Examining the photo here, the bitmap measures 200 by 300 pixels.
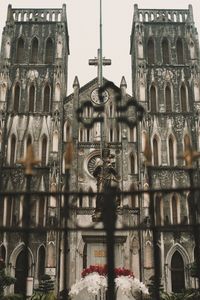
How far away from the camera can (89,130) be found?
24.0 metres

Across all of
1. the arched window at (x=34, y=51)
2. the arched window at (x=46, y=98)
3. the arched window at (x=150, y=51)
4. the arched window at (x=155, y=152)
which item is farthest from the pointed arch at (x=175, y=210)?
the arched window at (x=34, y=51)

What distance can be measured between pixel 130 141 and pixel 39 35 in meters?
8.90

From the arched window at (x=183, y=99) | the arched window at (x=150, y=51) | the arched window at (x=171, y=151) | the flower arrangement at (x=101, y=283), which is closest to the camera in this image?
the flower arrangement at (x=101, y=283)

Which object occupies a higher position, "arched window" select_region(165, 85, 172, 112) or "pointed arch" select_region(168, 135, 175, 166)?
"arched window" select_region(165, 85, 172, 112)

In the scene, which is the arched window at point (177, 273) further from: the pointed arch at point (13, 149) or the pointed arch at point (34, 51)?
the pointed arch at point (34, 51)

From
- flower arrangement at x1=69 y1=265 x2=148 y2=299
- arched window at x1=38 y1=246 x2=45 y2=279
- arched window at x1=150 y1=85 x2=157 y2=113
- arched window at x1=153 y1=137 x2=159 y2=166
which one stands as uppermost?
arched window at x1=150 y1=85 x2=157 y2=113

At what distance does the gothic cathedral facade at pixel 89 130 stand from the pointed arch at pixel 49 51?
66 mm

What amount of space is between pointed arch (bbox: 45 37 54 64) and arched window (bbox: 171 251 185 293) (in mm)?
13295

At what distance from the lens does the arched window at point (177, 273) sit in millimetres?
22484

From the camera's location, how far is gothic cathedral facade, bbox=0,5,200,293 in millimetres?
22766

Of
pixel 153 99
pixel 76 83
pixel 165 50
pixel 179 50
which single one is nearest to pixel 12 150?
pixel 76 83

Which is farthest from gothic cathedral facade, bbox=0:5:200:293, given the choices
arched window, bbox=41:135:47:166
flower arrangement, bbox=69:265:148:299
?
flower arrangement, bbox=69:265:148:299

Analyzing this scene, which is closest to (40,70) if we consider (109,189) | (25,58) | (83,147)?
(25,58)

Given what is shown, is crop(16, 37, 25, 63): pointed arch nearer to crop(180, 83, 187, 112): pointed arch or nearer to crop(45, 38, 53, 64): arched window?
crop(45, 38, 53, 64): arched window
